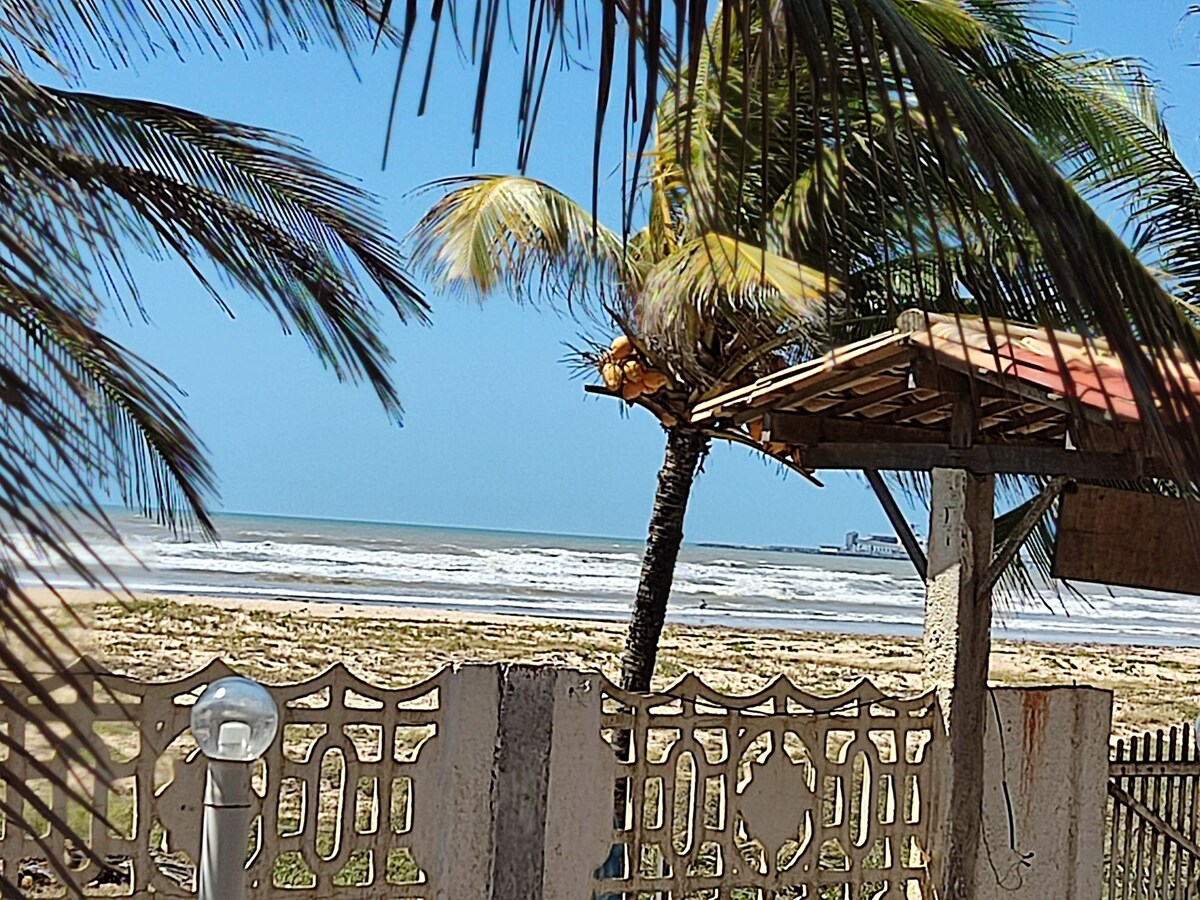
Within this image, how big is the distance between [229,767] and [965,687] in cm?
333

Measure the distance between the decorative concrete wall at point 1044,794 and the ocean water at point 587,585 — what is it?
23.5 m

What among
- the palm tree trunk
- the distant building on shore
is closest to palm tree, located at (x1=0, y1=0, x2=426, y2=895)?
the palm tree trunk

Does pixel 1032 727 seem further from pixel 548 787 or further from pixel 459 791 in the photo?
pixel 459 791

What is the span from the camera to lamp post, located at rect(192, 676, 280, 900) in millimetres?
3285

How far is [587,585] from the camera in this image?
47188 mm

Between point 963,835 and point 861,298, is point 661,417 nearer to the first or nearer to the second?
point 861,298

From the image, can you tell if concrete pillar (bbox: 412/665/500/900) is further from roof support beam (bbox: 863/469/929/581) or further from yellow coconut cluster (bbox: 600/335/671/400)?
yellow coconut cluster (bbox: 600/335/671/400)

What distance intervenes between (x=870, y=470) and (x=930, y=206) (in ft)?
16.1

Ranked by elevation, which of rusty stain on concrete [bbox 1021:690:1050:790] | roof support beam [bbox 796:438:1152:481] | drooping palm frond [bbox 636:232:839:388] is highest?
→ drooping palm frond [bbox 636:232:839:388]

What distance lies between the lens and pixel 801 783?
218 inches

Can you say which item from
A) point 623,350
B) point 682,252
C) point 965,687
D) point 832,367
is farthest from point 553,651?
point 832,367

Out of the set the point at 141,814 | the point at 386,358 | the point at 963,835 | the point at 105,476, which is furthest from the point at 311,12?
the point at 963,835

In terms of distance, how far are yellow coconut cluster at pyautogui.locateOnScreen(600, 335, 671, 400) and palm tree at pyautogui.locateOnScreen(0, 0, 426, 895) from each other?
3.60 meters

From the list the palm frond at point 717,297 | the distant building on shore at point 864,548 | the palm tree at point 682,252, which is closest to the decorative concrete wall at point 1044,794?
the palm frond at point 717,297
